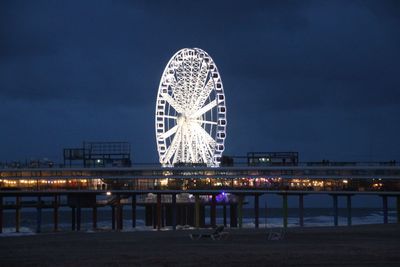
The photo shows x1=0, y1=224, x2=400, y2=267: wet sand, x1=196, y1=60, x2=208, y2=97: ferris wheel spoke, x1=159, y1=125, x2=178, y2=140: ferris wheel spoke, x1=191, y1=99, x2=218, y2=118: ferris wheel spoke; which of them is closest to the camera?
x1=0, y1=224, x2=400, y2=267: wet sand

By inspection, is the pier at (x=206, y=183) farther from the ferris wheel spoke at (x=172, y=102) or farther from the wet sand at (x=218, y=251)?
the wet sand at (x=218, y=251)

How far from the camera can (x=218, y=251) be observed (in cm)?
4394

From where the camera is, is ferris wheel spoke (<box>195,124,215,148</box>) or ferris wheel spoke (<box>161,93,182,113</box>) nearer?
ferris wheel spoke (<box>195,124,215,148</box>)

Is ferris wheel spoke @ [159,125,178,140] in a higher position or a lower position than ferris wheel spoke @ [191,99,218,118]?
lower

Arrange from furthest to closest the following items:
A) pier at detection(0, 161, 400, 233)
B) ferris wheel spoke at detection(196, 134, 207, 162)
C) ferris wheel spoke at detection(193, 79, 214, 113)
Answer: ferris wheel spoke at detection(193, 79, 214, 113), ferris wheel spoke at detection(196, 134, 207, 162), pier at detection(0, 161, 400, 233)

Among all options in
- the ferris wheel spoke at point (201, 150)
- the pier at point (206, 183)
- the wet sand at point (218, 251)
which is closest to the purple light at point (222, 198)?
the pier at point (206, 183)

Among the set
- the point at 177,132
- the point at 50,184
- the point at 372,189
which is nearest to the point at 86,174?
the point at 50,184

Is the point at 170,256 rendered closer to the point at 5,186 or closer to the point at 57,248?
the point at 57,248

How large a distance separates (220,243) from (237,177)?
35.2 metres

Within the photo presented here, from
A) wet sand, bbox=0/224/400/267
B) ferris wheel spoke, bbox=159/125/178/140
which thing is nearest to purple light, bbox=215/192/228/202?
ferris wheel spoke, bbox=159/125/178/140

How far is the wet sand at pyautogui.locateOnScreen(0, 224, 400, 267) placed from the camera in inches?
1533

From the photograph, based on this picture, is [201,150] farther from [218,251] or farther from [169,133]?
[218,251]

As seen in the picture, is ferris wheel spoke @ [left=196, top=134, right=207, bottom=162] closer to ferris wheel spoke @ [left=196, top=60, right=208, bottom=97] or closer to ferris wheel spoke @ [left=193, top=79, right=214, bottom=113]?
ferris wheel spoke @ [left=193, top=79, right=214, bottom=113]

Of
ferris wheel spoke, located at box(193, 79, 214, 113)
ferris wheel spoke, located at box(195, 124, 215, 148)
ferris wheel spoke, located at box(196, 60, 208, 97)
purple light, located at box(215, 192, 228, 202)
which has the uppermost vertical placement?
ferris wheel spoke, located at box(196, 60, 208, 97)
